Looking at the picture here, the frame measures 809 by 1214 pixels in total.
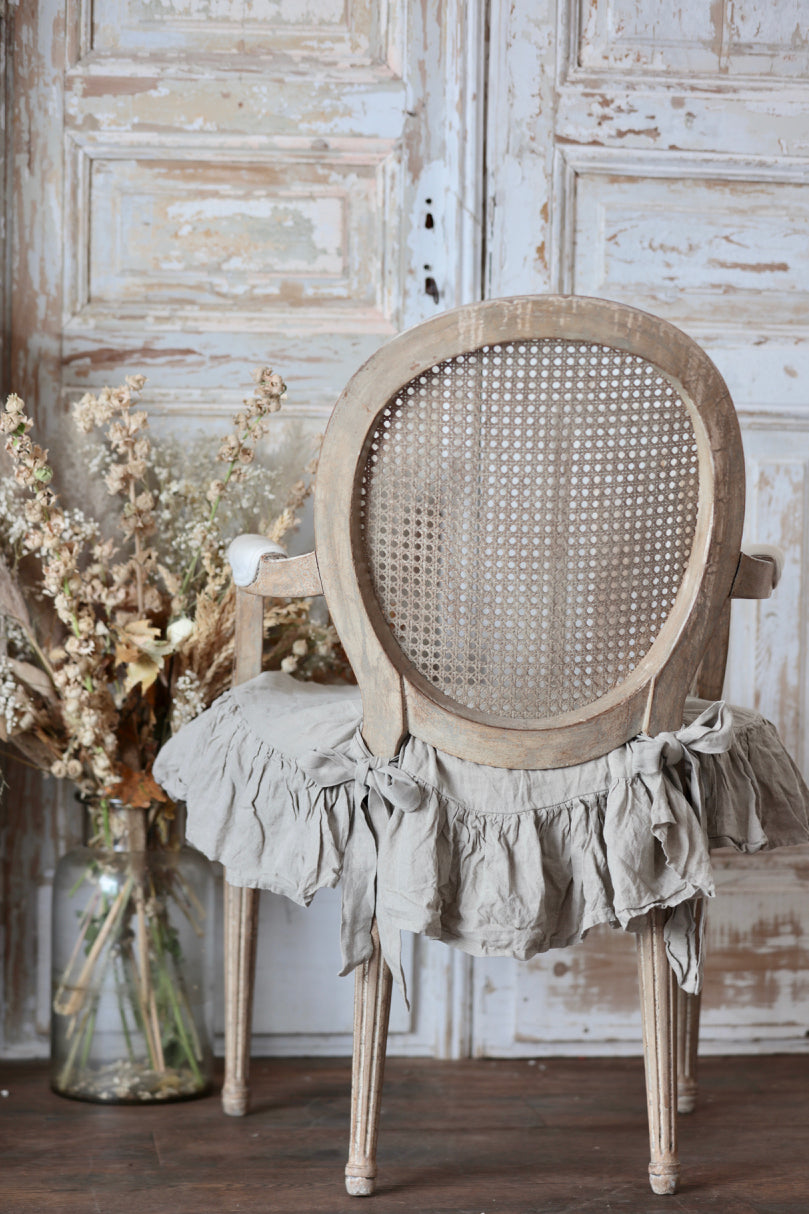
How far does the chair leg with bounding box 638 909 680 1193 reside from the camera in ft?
4.33

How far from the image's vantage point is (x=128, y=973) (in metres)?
1.67

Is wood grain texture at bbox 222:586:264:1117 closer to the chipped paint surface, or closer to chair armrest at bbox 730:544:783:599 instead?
the chipped paint surface

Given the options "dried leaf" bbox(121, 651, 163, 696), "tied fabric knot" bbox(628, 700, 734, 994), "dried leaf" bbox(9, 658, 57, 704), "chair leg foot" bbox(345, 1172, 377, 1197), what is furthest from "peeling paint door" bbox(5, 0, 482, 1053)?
"tied fabric knot" bbox(628, 700, 734, 994)

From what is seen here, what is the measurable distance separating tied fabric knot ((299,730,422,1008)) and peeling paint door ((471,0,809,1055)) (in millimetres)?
719

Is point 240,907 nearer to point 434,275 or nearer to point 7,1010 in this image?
point 7,1010

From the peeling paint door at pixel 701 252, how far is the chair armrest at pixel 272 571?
78 cm

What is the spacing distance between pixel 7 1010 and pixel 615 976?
988 millimetres

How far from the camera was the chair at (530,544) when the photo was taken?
3.85 feet

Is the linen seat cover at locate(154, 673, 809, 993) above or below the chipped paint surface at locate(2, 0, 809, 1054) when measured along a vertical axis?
below

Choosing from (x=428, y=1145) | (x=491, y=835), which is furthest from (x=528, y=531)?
(x=428, y=1145)

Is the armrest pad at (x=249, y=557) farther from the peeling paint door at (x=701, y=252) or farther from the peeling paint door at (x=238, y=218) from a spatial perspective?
the peeling paint door at (x=701, y=252)

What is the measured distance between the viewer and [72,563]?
1526mm

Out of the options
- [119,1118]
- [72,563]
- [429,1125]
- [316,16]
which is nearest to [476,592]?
[72,563]

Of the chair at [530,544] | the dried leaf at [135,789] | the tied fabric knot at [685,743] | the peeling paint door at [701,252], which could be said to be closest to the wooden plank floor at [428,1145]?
the peeling paint door at [701,252]
